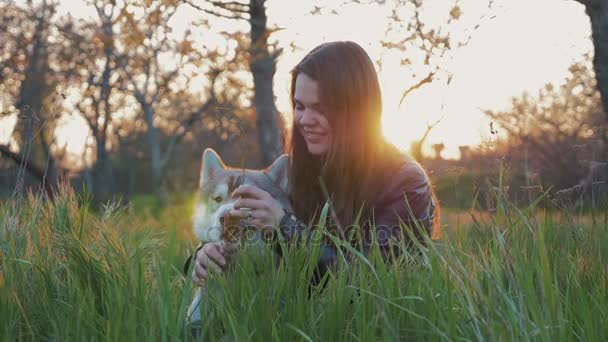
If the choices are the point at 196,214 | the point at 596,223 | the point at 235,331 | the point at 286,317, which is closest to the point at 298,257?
the point at 286,317

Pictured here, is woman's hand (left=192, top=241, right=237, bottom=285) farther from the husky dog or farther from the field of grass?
the husky dog

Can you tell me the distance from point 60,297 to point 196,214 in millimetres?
1477

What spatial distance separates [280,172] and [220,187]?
341 millimetres

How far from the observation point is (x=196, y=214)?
3.75m

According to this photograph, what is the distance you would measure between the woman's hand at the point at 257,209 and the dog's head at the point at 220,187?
0.67m

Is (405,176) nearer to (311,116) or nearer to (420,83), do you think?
(311,116)

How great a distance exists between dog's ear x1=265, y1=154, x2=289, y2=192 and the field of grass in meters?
1.20

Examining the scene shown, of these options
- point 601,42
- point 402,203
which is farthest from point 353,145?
point 601,42

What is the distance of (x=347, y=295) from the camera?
1.94 meters

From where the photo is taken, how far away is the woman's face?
119 inches

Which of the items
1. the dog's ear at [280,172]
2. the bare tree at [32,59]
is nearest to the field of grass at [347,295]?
the dog's ear at [280,172]

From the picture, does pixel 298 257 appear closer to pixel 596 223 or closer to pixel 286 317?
pixel 286 317

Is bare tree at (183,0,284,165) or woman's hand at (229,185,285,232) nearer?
woman's hand at (229,185,285,232)

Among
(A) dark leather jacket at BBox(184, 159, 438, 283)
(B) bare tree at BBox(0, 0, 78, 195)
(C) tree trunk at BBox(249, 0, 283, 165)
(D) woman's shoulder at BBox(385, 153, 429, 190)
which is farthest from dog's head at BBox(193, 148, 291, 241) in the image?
(B) bare tree at BBox(0, 0, 78, 195)
